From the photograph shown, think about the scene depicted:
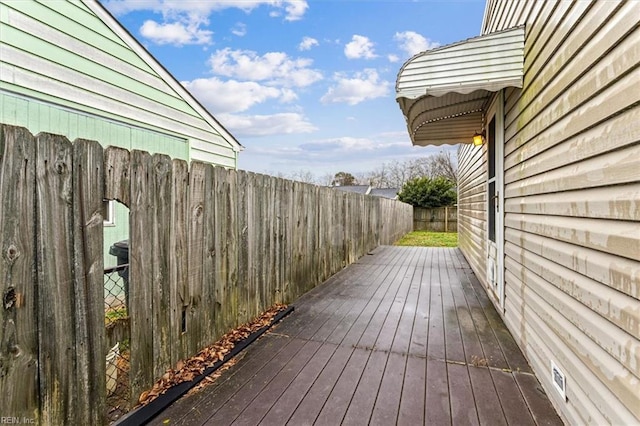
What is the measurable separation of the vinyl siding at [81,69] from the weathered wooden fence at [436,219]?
14.2 metres

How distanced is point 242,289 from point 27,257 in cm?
173

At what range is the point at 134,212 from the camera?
1839mm

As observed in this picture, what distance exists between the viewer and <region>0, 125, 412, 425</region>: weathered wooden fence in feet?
4.29

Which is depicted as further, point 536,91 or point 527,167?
point 527,167

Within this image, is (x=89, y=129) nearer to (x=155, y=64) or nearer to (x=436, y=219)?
(x=155, y=64)

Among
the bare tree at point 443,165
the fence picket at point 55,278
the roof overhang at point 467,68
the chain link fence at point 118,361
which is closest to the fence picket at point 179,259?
the chain link fence at point 118,361

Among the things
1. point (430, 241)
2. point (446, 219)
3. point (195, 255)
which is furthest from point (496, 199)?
point (446, 219)

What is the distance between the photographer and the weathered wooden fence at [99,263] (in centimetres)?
131

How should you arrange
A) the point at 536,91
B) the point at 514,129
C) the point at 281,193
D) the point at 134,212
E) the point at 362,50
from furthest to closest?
the point at 362,50, the point at 281,193, the point at 514,129, the point at 536,91, the point at 134,212

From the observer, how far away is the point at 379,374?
2154mm

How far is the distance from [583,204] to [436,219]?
16.4 meters

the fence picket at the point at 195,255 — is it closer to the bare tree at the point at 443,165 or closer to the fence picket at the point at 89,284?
the fence picket at the point at 89,284

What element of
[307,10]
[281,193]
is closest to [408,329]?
[281,193]

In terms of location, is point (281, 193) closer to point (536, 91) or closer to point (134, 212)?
point (134, 212)
